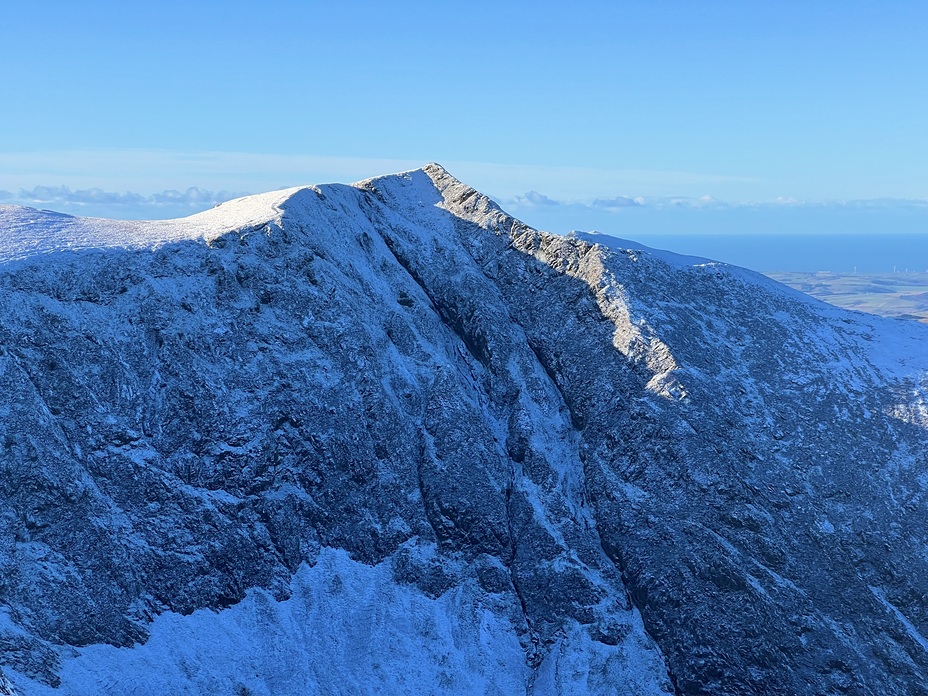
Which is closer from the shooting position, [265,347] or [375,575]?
[375,575]

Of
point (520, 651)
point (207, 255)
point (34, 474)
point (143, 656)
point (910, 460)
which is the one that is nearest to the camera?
point (143, 656)

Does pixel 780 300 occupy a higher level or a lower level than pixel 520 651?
higher

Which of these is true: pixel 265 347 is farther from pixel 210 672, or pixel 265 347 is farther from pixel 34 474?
pixel 210 672

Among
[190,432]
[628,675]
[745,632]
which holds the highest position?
[190,432]

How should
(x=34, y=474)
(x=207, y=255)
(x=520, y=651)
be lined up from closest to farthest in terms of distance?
(x=34, y=474) → (x=520, y=651) → (x=207, y=255)

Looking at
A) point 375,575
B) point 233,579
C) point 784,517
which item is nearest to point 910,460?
point 784,517

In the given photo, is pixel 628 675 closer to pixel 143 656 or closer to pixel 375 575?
pixel 375 575

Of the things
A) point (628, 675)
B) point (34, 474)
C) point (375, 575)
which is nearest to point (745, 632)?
point (628, 675)
